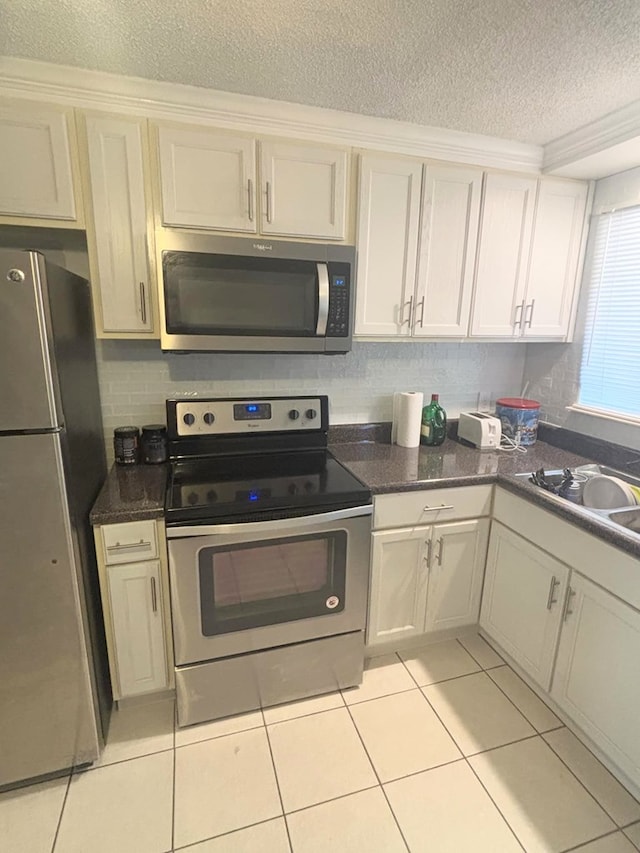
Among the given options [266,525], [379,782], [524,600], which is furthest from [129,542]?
[524,600]

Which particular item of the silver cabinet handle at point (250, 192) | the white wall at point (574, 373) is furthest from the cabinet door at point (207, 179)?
the white wall at point (574, 373)

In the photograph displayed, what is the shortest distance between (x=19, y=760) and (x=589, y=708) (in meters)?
2.00

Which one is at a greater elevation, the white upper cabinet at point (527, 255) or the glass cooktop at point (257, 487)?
the white upper cabinet at point (527, 255)

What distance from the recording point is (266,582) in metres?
1.71

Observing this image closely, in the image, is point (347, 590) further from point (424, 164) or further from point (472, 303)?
point (424, 164)

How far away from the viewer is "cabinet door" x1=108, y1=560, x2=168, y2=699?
1.60 meters

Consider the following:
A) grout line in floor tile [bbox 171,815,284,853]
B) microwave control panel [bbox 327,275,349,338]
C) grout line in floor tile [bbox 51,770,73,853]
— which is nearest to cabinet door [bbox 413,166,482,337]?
microwave control panel [bbox 327,275,349,338]

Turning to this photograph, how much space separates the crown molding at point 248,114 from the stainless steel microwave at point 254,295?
47cm

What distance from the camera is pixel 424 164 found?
1904mm

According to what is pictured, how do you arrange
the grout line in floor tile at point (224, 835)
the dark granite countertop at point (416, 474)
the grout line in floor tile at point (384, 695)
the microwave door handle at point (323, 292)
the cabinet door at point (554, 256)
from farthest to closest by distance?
the cabinet door at point (554, 256) < the grout line in floor tile at point (384, 695) < the microwave door handle at point (323, 292) < the dark granite countertop at point (416, 474) < the grout line in floor tile at point (224, 835)

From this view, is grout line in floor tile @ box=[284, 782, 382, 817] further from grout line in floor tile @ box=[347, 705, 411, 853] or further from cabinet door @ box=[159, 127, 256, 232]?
cabinet door @ box=[159, 127, 256, 232]

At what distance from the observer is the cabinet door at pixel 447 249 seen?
77.0 inches

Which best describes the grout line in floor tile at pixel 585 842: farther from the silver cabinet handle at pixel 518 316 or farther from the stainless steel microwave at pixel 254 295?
the silver cabinet handle at pixel 518 316

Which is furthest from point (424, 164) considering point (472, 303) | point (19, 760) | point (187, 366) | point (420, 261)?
point (19, 760)
